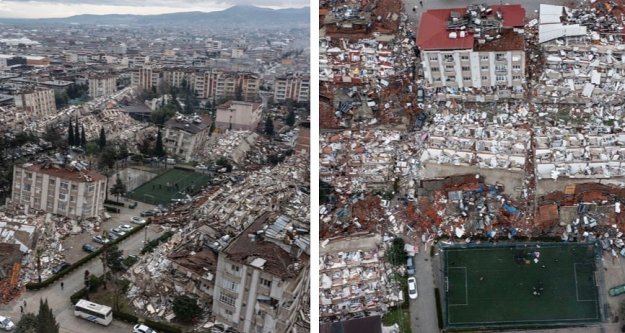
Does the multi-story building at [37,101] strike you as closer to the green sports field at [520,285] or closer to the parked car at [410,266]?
the parked car at [410,266]

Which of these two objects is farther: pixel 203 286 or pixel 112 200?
pixel 112 200

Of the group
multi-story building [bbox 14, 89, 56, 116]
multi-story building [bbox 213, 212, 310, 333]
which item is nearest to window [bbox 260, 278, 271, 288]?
multi-story building [bbox 213, 212, 310, 333]

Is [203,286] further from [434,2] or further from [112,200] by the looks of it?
[434,2]

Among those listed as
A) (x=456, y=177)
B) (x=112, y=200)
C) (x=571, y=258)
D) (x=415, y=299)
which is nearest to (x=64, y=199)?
(x=112, y=200)

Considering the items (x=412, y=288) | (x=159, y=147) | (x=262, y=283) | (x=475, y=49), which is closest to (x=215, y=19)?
(x=159, y=147)

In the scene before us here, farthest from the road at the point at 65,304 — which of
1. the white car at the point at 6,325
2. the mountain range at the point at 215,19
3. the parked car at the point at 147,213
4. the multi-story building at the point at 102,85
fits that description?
the mountain range at the point at 215,19

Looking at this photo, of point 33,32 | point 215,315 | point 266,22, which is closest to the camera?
point 215,315
